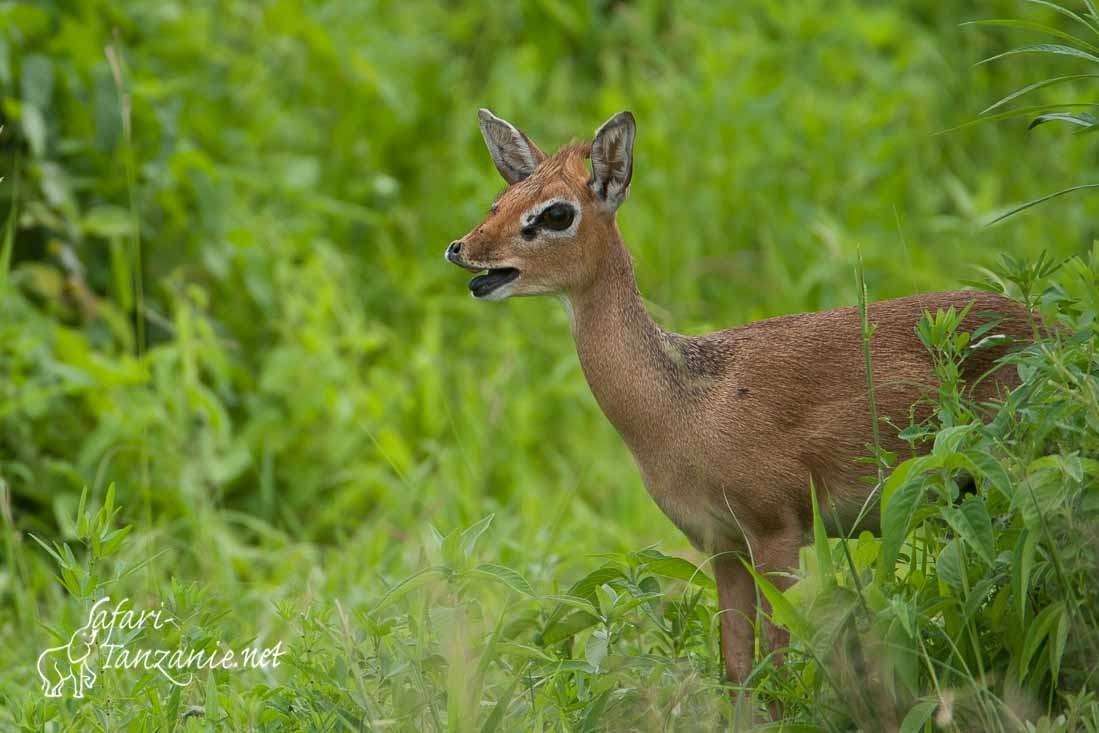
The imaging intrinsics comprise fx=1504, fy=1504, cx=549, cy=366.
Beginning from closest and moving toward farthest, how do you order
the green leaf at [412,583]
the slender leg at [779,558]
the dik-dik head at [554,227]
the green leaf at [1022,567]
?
the green leaf at [1022,567] → the green leaf at [412,583] → the slender leg at [779,558] → the dik-dik head at [554,227]

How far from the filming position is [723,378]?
12.3 feet

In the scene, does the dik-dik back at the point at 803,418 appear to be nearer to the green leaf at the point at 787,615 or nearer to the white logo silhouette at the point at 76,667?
the green leaf at the point at 787,615

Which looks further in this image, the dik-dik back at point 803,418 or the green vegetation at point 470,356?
the dik-dik back at point 803,418

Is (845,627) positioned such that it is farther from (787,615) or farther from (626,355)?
(626,355)

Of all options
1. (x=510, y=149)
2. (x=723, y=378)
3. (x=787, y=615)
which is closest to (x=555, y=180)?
(x=510, y=149)

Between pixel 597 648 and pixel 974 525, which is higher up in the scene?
pixel 974 525

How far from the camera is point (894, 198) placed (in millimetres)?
7348

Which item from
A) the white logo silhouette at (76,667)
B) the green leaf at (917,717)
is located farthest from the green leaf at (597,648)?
the white logo silhouette at (76,667)

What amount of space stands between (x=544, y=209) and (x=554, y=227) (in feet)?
0.17

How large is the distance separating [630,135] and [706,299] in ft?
11.5

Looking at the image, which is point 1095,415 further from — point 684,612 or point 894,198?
point 894,198

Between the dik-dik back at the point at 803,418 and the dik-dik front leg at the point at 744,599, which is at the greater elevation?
the dik-dik back at the point at 803,418

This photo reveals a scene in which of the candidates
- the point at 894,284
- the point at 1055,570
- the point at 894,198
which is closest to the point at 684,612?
the point at 1055,570

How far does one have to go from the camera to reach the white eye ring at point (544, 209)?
3754 mm
